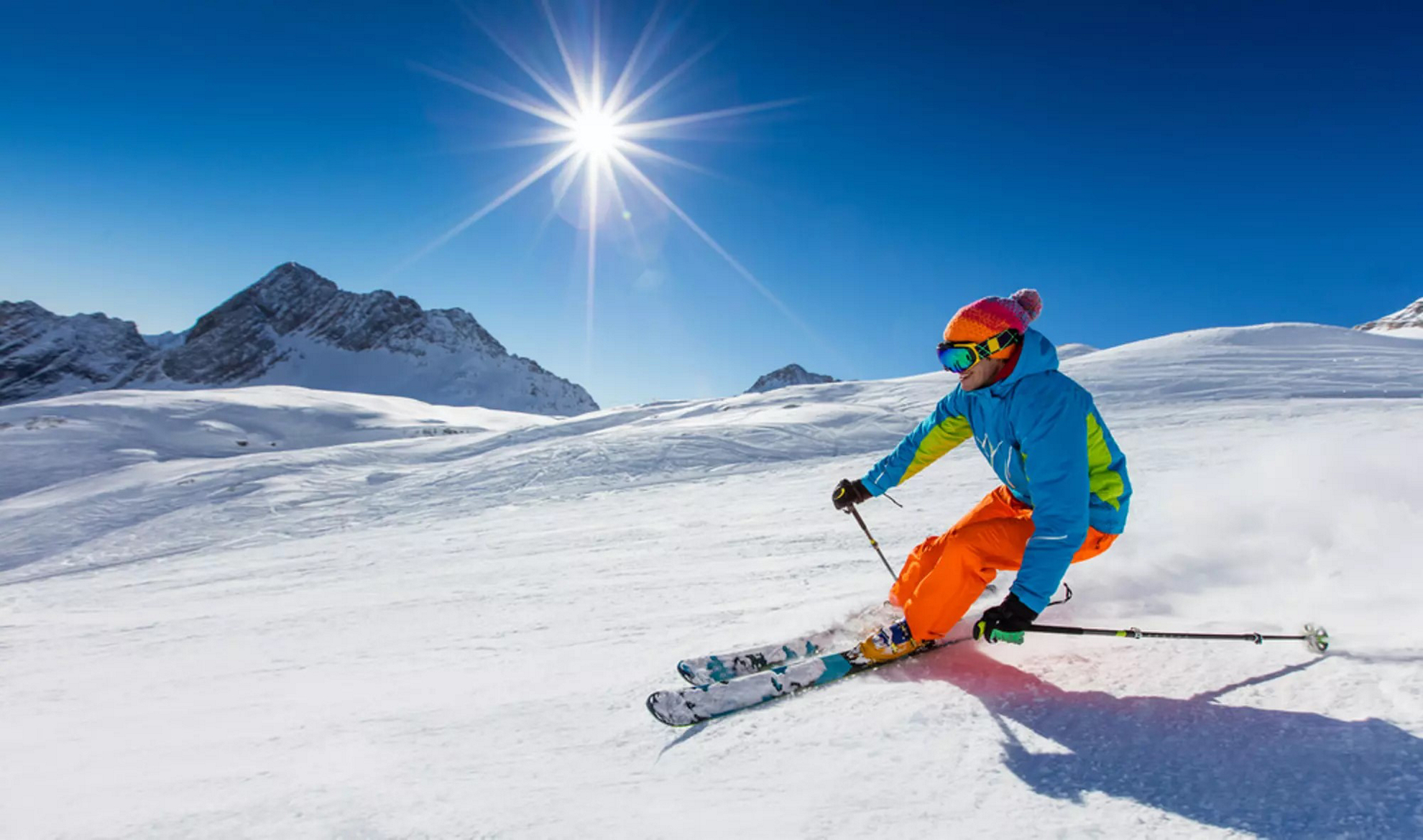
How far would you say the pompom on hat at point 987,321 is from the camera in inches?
116

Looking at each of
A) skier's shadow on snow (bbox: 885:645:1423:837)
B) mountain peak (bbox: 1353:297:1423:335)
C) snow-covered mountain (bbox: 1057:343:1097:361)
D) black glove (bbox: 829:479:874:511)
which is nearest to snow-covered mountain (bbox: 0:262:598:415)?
snow-covered mountain (bbox: 1057:343:1097:361)

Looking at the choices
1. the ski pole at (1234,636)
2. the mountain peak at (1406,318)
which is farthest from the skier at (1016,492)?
the mountain peak at (1406,318)

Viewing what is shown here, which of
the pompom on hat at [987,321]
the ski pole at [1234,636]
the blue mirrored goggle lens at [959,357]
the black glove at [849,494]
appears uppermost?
the pompom on hat at [987,321]

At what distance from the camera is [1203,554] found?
4.00 m

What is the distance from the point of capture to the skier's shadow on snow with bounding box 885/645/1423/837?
168 cm

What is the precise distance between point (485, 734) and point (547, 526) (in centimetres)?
654

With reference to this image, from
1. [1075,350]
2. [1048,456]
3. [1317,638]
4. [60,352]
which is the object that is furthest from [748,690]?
[60,352]

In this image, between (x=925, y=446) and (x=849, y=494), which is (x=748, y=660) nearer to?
(x=849, y=494)

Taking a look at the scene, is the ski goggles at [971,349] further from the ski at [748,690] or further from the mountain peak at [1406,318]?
the mountain peak at [1406,318]

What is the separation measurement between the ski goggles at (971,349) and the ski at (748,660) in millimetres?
1577

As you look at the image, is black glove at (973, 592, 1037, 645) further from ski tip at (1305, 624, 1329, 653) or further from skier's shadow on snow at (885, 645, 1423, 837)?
ski tip at (1305, 624, 1329, 653)

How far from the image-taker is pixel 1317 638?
99.5 inches

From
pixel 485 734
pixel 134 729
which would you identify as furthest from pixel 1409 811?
pixel 134 729

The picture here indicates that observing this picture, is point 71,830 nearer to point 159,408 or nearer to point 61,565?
point 61,565
